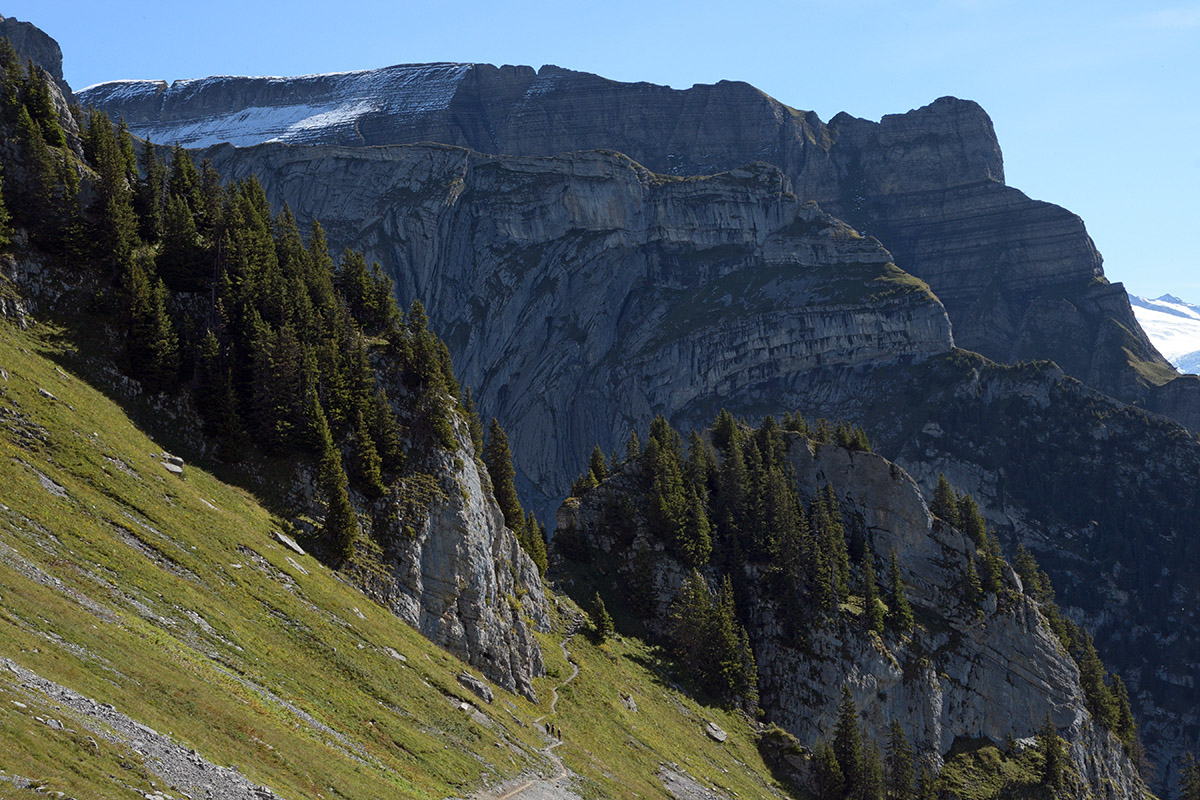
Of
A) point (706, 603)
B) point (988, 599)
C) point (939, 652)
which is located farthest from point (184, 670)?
point (988, 599)

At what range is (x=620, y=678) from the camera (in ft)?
304

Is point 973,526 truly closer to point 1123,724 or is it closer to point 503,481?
point 1123,724

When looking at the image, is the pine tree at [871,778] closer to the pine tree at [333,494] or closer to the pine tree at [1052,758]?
the pine tree at [1052,758]

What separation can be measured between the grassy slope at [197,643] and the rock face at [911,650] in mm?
39094

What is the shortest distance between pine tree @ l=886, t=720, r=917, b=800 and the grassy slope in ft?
141

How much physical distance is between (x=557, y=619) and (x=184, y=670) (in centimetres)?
5847

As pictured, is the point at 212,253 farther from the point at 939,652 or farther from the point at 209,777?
the point at 939,652

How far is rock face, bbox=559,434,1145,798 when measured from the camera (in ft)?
373

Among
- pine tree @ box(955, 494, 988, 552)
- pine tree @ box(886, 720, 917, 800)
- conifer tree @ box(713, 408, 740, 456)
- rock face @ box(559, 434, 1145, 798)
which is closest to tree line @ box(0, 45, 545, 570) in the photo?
rock face @ box(559, 434, 1145, 798)

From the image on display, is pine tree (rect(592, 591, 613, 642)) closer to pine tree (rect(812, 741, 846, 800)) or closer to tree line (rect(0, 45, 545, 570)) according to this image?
tree line (rect(0, 45, 545, 570))

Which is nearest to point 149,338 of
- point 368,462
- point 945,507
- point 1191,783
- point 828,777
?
point 368,462

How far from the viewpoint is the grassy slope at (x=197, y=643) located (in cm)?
3422

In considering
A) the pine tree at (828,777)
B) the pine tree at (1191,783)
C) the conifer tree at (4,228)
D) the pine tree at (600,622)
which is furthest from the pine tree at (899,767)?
the conifer tree at (4,228)

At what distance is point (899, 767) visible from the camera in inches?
4321
